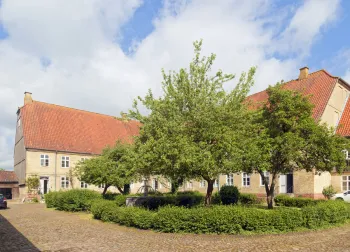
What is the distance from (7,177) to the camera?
37.8 metres

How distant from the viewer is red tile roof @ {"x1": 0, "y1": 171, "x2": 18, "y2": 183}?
122 feet

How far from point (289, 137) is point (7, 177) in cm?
3460

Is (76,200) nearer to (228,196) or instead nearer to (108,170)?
(108,170)

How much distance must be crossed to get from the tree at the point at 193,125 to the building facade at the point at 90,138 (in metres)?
Answer: 12.6

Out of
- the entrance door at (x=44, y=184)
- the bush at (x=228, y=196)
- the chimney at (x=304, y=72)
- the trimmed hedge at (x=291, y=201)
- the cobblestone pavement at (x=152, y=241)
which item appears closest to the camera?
the cobblestone pavement at (x=152, y=241)

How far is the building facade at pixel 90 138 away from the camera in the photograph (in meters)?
28.0

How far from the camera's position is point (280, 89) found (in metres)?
16.4

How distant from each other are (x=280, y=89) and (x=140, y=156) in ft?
26.8

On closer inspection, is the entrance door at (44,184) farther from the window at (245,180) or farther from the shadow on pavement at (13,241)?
the shadow on pavement at (13,241)

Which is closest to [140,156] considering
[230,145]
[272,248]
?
[230,145]

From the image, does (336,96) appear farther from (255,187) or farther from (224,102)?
(224,102)

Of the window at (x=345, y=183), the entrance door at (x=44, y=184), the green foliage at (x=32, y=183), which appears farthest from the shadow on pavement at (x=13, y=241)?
the window at (x=345, y=183)

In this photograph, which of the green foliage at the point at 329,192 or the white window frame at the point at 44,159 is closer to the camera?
the green foliage at the point at 329,192

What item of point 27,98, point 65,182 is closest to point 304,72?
point 65,182
